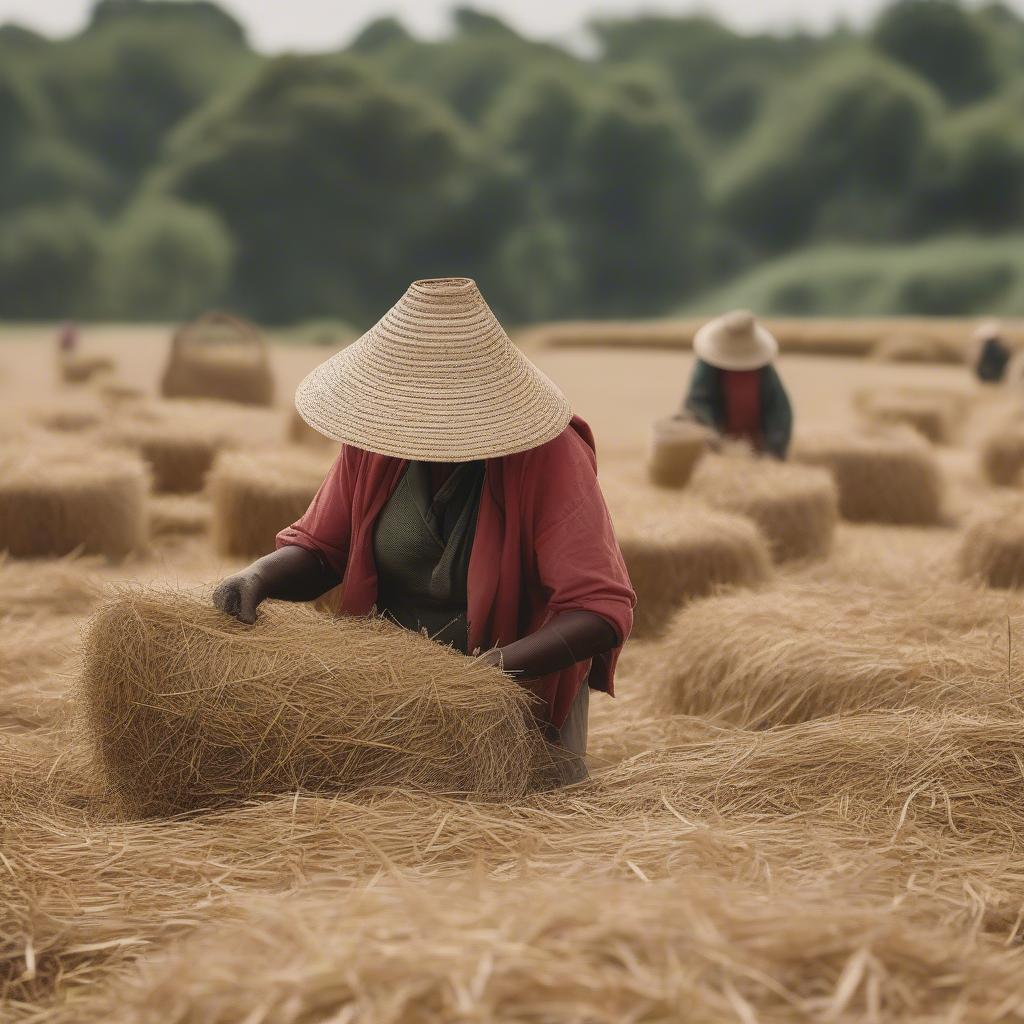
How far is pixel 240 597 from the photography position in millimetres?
2709

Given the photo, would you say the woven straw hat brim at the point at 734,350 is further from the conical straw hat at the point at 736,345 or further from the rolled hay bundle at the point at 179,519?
the rolled hay bundle at the point at 179,519

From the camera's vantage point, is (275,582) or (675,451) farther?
(675,451)

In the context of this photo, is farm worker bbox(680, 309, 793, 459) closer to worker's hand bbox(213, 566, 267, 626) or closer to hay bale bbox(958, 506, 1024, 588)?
hay bale bbox(958, 506, 1024, 588)

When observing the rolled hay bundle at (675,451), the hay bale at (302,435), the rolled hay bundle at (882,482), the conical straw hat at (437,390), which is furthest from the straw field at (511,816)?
the hay bale at (302,435)

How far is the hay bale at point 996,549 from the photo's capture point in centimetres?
504

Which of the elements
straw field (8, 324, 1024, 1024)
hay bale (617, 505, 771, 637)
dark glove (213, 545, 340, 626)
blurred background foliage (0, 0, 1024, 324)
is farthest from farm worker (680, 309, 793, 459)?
blurred background foliage (0, 0, 1024, 324)

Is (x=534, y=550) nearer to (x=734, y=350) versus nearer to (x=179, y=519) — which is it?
(x=734, y=350)

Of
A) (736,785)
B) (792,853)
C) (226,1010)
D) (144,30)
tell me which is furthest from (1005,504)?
(144,30)

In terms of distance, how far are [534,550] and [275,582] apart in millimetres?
503

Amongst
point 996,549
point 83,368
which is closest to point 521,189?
point 83,368

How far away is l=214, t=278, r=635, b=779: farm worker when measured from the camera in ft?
8.79

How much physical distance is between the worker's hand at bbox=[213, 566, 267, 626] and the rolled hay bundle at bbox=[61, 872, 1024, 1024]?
0.88 metres

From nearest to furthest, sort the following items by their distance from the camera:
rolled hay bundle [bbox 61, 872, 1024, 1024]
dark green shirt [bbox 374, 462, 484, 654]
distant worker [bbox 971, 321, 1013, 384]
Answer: rolled hay bundle [bbox 61, 872, 1024, 1024] < dark green shirt [bbox 374, 462, 484, 654] < distant worker [bbox 971, 321, 1013, 384]

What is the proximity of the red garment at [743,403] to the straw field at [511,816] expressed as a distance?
179 centimetres
